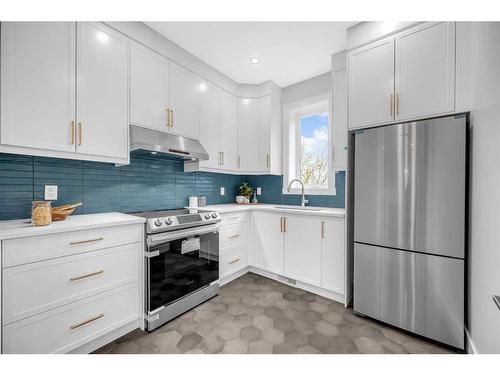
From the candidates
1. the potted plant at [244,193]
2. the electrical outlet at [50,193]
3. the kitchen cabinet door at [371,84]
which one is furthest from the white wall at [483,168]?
the electrical outlet at [50,193]

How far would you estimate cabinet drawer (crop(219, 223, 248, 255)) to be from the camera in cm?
258

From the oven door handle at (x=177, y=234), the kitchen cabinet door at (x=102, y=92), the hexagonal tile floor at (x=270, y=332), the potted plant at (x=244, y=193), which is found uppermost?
the kitchen cabinet door at (x=102, y=92)

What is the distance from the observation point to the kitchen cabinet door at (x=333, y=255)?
2.22m

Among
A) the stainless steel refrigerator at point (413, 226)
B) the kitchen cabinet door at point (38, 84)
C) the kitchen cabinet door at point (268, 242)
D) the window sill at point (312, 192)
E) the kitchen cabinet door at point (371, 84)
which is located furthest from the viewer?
the window sill at point (312, 192)

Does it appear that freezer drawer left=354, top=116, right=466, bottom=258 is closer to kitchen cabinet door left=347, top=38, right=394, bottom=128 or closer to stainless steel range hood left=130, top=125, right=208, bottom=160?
kitchen cabinet door left=347, top=38, right=394, bottom=128

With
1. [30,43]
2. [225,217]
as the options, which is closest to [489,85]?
[225,217]

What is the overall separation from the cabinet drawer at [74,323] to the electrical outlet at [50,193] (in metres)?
0.88

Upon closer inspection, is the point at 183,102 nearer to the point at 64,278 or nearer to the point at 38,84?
the point at 38,84

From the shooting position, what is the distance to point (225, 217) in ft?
8.59

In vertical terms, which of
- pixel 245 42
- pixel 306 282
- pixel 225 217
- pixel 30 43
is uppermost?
pixel 245 42

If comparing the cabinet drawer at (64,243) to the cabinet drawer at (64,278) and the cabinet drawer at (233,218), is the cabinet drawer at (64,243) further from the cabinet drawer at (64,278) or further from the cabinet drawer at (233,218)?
the cabinet drawer at (233,218)
